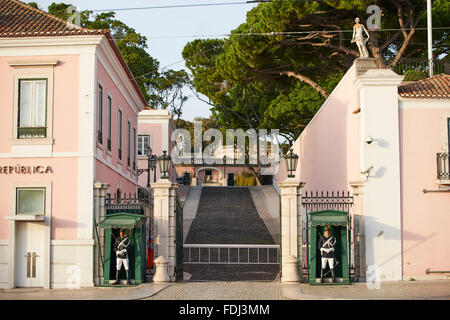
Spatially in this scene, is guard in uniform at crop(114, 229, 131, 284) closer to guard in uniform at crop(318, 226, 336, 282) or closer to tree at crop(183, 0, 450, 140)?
guard in uniform at crop(318, 226, 336, 282)

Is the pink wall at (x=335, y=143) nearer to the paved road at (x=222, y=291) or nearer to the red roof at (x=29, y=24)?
the paved road at (x=222, y=291)

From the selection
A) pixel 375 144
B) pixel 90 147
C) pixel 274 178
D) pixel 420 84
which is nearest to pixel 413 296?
pixel 375 144

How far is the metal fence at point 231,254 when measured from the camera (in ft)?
77.9

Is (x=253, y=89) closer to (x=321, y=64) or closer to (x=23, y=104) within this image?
(x=321, y=64)

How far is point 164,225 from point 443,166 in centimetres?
804

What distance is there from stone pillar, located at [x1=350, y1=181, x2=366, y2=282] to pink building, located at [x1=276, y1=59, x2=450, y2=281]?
27 mm

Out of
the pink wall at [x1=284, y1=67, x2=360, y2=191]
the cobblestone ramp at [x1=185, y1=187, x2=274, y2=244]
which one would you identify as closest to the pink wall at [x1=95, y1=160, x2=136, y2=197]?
the cobblestone ramp at [x1=185, y1=187, x2=274, y2=244]

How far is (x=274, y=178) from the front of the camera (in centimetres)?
4784

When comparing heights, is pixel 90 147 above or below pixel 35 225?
above

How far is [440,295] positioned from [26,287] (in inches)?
420

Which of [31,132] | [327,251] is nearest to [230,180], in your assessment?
[31,132]

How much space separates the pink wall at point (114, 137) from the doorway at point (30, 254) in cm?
226

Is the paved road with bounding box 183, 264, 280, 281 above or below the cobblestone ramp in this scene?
below

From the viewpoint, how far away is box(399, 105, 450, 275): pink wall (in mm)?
17422
